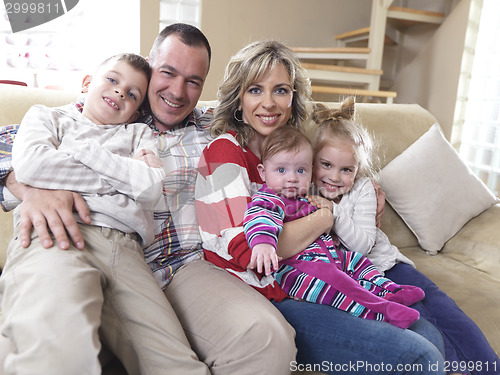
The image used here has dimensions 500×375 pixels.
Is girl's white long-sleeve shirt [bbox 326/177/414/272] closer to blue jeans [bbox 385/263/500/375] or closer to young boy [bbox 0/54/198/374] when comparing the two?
blue jeans [bbox 385/263/500/375]

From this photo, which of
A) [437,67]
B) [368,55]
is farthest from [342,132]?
[437,67]

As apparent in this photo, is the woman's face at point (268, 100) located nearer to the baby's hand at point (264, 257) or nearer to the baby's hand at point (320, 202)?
the baby's hand at point (320, 202)

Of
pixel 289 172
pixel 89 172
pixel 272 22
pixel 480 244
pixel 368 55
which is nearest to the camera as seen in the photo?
pixel 89 172

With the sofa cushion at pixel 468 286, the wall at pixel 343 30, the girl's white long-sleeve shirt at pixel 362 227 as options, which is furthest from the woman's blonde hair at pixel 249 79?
the wall at pixel 343 30

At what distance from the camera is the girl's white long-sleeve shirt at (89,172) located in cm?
111

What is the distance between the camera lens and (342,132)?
55.2 inches

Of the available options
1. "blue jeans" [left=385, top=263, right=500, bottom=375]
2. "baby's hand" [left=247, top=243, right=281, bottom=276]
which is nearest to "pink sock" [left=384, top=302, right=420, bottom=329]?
"blue jeans" [left=385, top=263, right=500, bottom=375]

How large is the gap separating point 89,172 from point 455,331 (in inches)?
43.9

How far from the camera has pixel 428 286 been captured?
54.2 inches

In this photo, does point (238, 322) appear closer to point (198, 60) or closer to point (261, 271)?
point (261, 271)

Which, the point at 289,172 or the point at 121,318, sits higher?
the point at 289,172

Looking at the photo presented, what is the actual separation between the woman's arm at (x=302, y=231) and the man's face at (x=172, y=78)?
1.84 feet

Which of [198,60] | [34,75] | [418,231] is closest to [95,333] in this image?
[198,60]

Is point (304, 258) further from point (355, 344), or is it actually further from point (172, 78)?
point (172, 78)
